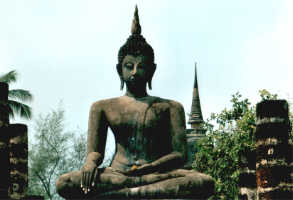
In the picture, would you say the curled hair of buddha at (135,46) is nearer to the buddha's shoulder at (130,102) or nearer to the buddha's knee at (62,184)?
the buddha's shoulder at (130,102)

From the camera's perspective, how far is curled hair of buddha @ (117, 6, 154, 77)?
11.6 meters

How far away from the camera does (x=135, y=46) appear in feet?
38.0

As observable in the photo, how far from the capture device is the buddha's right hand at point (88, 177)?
34.2ft

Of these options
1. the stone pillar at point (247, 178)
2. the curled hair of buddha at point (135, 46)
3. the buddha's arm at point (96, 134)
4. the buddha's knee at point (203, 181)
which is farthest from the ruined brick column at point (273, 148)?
the buddha's arm at point (96, 134)

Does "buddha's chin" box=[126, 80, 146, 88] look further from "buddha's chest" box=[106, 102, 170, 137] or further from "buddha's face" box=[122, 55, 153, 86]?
"buddha's chest" box=[106, 102, 170, 137]

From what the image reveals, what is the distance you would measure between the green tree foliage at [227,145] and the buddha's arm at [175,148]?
15280 mm

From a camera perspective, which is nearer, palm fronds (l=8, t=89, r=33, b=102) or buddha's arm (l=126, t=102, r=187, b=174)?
buddha's arm (l=126, t=102, r=187, b=174)

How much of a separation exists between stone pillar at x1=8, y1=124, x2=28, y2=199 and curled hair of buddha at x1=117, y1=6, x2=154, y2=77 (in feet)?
18.0

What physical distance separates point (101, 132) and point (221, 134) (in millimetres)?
18483

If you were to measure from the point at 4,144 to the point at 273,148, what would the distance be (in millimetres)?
5248

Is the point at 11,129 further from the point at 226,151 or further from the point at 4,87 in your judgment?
the point at 226,151

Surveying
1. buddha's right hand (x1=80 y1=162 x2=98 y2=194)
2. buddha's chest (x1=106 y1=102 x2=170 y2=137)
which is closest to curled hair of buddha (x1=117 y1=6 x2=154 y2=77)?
buddha's chest (x1=106 y1=102 x2=170 y2=137)

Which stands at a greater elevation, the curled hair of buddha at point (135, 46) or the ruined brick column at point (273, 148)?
the curled hair of buddha at point (135, 46)

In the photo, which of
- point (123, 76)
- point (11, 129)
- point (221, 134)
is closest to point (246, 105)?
point (221, 134)
